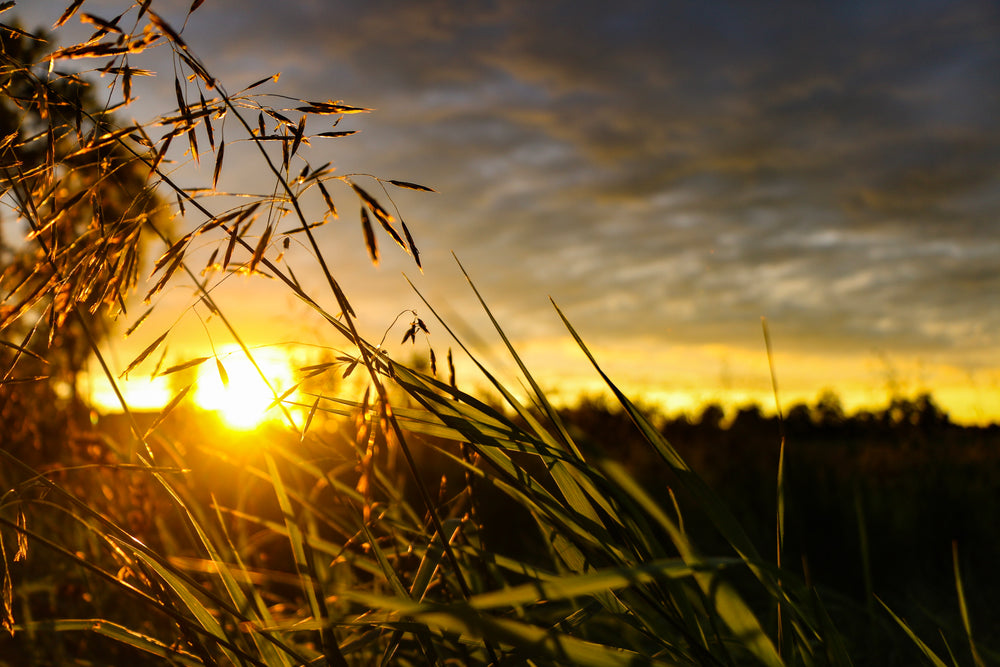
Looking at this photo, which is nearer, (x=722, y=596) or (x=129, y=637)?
(x=722, y=596)

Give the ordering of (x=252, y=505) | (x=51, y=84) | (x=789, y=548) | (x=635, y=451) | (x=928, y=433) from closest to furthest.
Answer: (x=51, y=84)
(x=252, y=505)
(x=789, y=548)
(x=635, y=451)
(x=928, y=433)

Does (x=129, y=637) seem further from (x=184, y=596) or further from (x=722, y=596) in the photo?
(x=722, y=596)

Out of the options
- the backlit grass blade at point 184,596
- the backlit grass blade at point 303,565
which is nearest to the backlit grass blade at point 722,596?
the backlit grass blade at point 303,565

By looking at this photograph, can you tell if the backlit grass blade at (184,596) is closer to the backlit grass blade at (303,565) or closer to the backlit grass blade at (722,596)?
the backlit grass blade at (303,565)

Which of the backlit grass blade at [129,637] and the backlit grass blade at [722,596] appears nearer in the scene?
the backlit grass blade at [722,596]

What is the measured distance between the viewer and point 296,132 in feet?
3.22

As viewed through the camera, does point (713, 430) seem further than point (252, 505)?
Yes

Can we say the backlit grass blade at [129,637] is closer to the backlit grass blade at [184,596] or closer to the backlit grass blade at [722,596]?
the backlit grass blade at [184,596]

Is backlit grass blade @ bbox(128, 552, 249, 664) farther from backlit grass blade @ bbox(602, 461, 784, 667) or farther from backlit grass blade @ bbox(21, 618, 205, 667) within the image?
backlit grass blade @ bbox(602, 461, 784, 667)

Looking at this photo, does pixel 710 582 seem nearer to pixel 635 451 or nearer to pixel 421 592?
pixel 421 592

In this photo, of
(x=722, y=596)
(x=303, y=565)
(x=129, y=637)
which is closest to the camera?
(x=722, y=596)

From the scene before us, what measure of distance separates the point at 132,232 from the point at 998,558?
449 centimetres

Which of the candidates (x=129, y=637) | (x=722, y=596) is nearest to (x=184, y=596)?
(x=129, y=637)

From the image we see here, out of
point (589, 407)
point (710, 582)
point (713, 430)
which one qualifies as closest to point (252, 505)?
point (710, 582)
